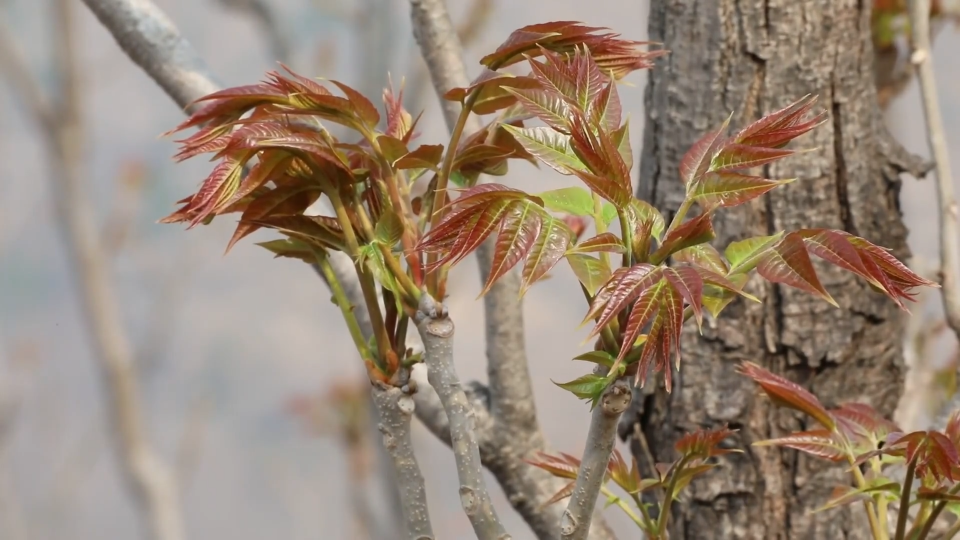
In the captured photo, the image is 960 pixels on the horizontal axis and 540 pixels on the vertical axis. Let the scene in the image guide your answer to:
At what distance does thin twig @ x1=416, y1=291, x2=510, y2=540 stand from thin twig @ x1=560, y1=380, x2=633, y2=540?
55mm

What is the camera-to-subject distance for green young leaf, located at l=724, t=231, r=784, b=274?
416 mm

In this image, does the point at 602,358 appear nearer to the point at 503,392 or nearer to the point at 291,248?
the point at 291,248

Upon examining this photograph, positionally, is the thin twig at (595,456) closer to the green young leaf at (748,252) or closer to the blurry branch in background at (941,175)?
the green young leaf at (748,252)

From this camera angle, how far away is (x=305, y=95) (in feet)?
1.48

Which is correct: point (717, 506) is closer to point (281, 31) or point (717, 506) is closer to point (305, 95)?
point (305, 95)

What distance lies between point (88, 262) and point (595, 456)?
176 centimetres

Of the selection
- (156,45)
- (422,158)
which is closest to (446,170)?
(422,158)

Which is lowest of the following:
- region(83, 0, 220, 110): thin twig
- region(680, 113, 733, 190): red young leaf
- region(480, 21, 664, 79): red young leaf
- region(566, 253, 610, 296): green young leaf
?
region(566, 253, 610, 296): green young leaf

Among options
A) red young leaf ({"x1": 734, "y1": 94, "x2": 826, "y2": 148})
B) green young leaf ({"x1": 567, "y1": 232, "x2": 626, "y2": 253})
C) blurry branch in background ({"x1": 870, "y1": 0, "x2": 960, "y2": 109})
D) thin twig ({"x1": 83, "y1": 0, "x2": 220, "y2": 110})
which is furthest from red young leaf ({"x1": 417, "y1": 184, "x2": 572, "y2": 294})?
blurry branch in background ({"x1": 870, "y1": 0, "x2": 960, "y2": 109})

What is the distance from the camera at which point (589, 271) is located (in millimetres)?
426

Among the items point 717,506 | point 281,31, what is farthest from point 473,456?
point 281,31

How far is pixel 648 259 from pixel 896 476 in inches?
20.3

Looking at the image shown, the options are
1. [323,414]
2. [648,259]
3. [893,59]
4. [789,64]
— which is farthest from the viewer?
[323,414]

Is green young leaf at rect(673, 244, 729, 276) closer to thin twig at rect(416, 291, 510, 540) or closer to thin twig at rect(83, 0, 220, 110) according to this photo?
thin twig at rect(416, 291, 510, 540)
